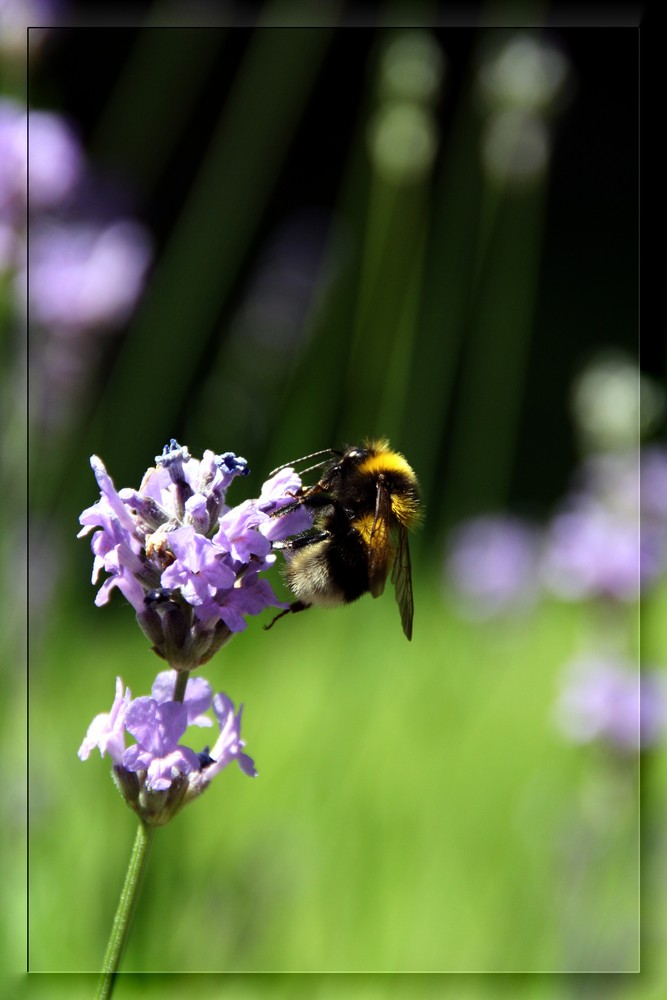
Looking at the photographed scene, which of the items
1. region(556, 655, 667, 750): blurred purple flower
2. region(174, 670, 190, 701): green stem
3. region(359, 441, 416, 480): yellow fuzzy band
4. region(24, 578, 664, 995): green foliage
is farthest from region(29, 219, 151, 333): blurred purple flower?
region(174, 670, 190, 701): green stem

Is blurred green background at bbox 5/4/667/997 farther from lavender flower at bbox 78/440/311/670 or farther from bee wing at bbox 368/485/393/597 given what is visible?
lavender flower at bbox 78/440/311/670

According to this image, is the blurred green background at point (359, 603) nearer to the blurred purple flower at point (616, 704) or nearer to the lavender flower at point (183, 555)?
the blurred purple flower at point (616, 704)

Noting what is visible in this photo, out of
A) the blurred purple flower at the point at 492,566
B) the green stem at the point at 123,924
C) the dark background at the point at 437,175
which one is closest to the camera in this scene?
the green stem at the point at 123,924

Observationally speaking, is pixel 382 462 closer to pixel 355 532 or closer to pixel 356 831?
pixel 355 532

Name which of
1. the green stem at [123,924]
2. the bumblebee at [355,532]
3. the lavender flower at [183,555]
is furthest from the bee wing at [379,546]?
the green stem at [123,924]

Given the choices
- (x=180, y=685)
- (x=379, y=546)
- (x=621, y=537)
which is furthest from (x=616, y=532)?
(x=180, y=685)

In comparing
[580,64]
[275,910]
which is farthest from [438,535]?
[275,910]
